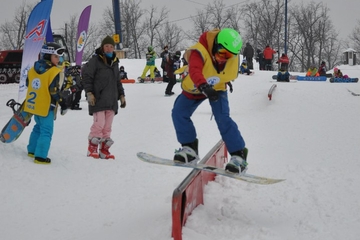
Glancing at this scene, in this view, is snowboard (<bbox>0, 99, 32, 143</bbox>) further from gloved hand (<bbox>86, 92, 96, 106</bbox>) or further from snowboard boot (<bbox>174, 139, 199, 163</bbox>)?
snowboard boot (<bbox>174, 139, 199, 163</bbox>)

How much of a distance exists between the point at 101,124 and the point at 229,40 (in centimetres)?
285

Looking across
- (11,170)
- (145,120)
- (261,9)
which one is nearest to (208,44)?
(11,170)

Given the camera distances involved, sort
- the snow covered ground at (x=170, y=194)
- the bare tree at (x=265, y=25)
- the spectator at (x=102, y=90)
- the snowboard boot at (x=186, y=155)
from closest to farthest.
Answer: the snow covered ground at (x=170, y=194), the snowboard boot at (x=186, y=155), the spectator at (x=102, y=90), the bare tree at (x=265, y=25)

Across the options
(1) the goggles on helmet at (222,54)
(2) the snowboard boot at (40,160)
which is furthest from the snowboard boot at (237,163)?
(2) the snowboard boot at (40,160)

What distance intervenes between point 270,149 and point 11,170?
4769 mm

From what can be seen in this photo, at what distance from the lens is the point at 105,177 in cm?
507

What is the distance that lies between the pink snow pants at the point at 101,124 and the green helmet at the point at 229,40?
268 cm

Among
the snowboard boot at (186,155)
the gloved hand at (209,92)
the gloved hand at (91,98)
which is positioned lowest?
the snowboard boot at (186,155)

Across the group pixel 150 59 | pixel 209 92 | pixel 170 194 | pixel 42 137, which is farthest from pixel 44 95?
pixel 150 59

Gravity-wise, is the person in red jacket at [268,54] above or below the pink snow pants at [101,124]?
above

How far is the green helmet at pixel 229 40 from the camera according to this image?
4.14 meters

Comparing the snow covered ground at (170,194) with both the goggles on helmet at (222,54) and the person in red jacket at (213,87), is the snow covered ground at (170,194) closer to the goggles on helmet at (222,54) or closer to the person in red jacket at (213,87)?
the person in red jacket at (213,87)

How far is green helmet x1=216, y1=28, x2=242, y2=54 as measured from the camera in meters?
4.14

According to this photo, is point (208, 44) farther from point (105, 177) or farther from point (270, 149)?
point (270, 149)
